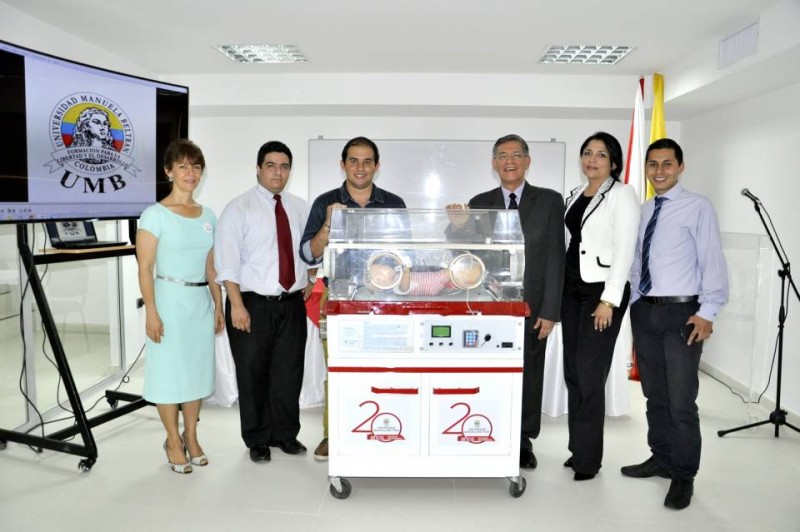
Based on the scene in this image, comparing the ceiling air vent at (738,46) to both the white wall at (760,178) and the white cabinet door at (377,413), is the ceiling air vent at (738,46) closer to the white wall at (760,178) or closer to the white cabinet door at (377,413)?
the white wall at (760,178)

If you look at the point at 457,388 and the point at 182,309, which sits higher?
the point at 182,309

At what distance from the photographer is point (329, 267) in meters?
2.44

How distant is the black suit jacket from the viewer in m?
2.68

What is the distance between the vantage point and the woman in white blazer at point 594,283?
252 centimetres

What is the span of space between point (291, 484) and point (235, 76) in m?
3.85

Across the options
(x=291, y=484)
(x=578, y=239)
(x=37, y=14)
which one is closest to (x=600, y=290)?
(x=578, y=239)

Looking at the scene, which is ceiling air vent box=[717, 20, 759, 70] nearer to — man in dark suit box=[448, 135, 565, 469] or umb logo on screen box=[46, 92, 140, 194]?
man in dark suit box=[448, 135, 565, 469]

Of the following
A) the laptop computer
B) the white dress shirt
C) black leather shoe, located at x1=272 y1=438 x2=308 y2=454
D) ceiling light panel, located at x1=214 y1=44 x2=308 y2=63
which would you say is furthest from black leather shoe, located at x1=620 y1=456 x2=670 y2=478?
ceiling light panel, located at x1=214 y1=44 x2=308 y2=63

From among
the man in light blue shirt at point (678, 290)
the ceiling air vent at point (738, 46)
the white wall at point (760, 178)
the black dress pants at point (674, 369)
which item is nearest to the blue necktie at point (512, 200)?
the man in light blue shirt at point (678, 290)

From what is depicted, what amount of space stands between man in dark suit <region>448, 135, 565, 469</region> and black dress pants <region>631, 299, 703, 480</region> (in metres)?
0.43

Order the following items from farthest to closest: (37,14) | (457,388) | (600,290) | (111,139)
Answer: (37,14) < (111,139) < (600,290) < (457,388)

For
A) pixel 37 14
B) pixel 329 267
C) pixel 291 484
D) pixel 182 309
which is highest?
pixel 37 14

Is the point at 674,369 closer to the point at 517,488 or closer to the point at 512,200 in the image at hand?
the point at 517,488

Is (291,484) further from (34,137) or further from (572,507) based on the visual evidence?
(34,137)
